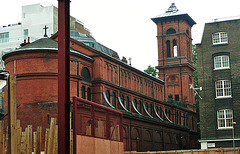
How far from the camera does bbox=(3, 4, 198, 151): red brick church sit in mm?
47000

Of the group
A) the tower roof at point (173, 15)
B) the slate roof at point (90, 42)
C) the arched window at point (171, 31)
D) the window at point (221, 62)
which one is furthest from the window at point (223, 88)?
the arched window at point (171, 31)

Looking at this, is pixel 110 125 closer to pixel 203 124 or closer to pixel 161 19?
pixel 203 124

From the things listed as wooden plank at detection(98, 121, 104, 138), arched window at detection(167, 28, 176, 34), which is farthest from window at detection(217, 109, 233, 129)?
arched window at detection(167, 28, 176, 34)

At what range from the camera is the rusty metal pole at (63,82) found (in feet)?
33.4

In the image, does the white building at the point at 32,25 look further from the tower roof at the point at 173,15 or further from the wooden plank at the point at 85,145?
the wooden plank at the point at 85,145

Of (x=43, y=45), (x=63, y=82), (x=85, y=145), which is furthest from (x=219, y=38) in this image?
(x=63, y=82)

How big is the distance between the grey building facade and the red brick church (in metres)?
11.0

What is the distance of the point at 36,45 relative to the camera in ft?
161

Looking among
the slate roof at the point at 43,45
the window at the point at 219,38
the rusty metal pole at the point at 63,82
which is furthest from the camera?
the slate roof at the point at 43,45

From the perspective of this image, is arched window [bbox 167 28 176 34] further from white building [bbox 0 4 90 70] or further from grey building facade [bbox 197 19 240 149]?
grey building facade [bbox 197 19 240 149]

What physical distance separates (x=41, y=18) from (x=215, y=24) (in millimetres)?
42780

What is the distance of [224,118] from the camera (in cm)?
4622

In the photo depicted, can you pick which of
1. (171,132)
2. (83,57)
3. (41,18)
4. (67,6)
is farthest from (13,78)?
(41,18)

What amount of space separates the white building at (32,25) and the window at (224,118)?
42794mm
